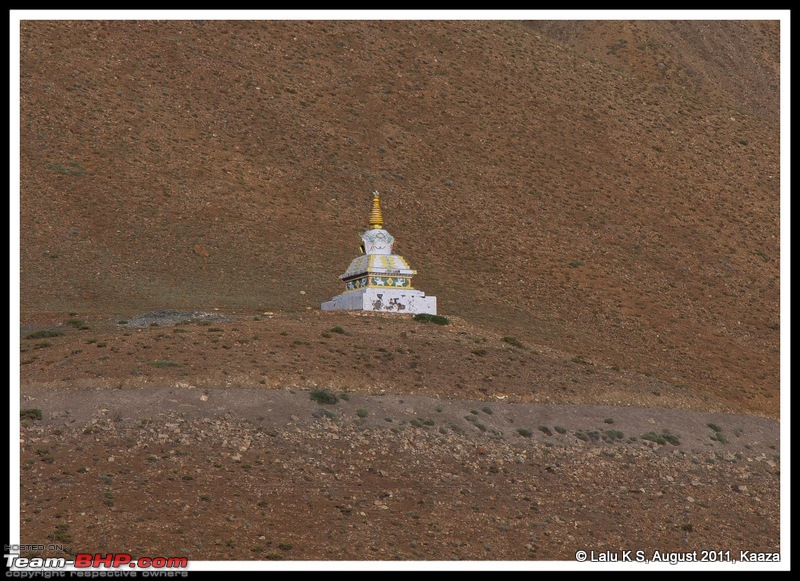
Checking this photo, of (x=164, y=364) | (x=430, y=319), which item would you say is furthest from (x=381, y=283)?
(x=164, y=364)

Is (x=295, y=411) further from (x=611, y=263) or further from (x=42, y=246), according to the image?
(x=611, y=263)

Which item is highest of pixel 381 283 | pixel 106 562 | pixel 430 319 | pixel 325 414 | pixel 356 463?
pixel 381 283

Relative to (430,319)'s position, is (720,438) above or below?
below

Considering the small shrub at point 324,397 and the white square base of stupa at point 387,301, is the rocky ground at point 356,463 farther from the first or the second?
the white square base of stupa at point 387,301

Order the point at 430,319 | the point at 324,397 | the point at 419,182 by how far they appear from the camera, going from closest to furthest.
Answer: the point at 324,397 < the point at 430,319 < the point at 419,182

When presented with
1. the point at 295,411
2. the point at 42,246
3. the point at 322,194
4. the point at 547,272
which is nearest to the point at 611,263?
the point at 547,272

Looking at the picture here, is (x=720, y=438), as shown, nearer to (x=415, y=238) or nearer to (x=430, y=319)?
(x=430, y=319)

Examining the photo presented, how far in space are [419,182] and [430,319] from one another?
25603 mm

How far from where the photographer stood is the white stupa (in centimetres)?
4241

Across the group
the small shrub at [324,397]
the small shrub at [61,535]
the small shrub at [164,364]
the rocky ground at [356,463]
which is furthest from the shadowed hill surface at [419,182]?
the small shrub at [61,535]

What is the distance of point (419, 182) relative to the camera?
67.1 meters

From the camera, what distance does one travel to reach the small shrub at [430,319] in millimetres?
42125

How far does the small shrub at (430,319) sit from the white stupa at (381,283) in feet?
1.60

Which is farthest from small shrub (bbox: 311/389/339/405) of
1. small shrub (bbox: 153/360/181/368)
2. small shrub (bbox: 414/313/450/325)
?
small shrub (bbox: 414/313/450/325)
